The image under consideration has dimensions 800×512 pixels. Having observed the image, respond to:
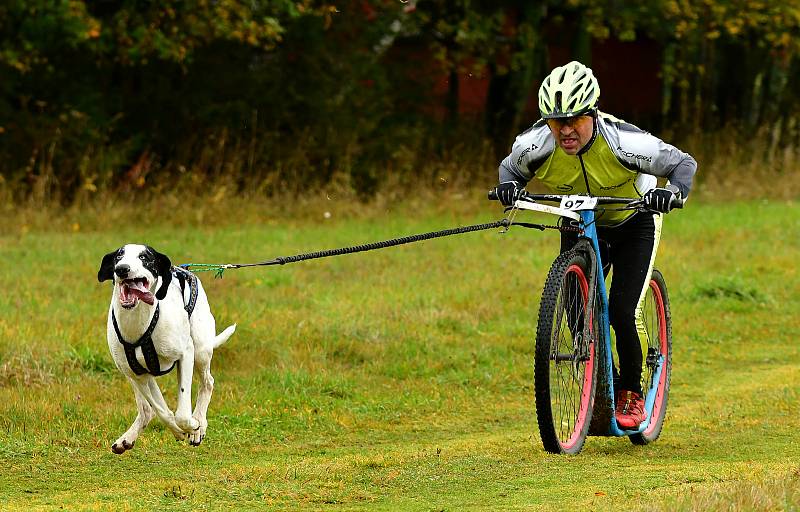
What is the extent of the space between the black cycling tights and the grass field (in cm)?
57

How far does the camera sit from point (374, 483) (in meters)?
6.66

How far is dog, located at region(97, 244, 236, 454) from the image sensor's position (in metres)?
6.37

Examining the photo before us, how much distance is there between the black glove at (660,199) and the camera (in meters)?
7.03

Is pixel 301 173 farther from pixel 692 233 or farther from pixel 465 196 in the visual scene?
pixel 692 233

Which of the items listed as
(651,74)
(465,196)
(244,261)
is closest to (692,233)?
(465,196)

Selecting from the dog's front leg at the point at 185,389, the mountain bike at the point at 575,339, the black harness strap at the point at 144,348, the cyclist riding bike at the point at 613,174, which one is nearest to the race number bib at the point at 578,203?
the mountain bike at the point at 575,339

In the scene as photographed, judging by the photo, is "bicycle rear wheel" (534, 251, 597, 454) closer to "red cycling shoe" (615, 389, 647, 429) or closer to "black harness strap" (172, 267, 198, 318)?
"red cycling shoe" (615, 389, 647, 429)

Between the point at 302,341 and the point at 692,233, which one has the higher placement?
the point at 302,341

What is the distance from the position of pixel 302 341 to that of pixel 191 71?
12.2 meters

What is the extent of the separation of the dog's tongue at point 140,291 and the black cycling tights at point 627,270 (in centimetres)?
236

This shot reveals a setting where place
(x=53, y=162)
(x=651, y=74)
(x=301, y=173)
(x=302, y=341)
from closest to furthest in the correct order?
(x=302, y=341) < (x=53, y=162) < (x=301, y=173) < (x=651, y=74)

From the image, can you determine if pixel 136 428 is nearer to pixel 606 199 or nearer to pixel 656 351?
pixel 606 199

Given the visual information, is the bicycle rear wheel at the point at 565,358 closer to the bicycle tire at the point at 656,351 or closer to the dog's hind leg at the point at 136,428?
the bicycle tire at the point at 656,351

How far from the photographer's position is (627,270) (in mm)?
7617
